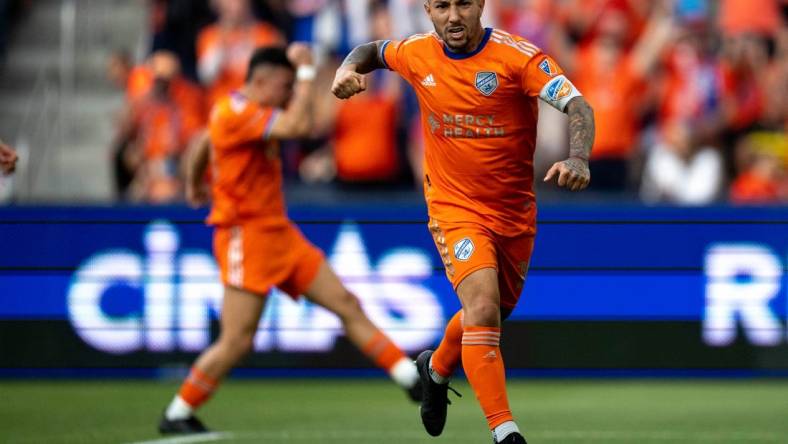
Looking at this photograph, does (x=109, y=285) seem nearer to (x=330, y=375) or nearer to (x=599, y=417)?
(x=330, y=375)

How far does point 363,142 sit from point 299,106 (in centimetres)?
531

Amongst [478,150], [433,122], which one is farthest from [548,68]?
[433,122]

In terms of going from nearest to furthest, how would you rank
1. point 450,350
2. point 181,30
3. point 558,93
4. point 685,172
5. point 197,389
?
point 558,93 → point 450,350 → point 197,389 → point 685,172 → point 181,30

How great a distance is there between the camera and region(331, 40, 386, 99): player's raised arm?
7.62m

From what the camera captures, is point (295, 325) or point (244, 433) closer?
point (244, 433)

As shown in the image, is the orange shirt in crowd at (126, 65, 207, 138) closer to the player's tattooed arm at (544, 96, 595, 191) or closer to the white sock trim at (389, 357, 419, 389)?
the white sock trim at (389, 357, 419, 389)

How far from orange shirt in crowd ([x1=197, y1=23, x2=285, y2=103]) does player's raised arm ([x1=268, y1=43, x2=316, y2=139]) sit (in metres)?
6.06

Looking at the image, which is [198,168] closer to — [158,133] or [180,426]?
[180,426]

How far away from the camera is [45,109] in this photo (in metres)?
17.2

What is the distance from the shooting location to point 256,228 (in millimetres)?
10336

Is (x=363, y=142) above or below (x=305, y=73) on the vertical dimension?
below

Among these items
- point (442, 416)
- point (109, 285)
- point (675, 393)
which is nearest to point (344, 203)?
point (109, 285)

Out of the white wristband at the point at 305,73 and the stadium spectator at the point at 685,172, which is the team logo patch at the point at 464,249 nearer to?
the white wristband at the point at 305,73

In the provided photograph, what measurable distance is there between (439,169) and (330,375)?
5362mm
